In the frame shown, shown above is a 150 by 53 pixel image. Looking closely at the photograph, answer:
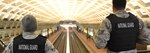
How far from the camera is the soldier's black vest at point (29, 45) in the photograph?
4.46 m

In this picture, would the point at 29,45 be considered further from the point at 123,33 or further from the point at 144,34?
the point at 144,34

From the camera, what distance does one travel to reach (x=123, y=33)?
4.88 meters

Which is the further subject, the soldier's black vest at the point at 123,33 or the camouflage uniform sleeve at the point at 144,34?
the camouflage uniform sleeve at the point at 144,34

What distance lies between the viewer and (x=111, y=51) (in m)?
4.84

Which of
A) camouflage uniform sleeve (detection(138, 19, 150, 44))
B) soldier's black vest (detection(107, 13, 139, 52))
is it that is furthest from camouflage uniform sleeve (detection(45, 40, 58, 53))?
camouflage uniform sleeve (detection(138, 19, 150, 44))

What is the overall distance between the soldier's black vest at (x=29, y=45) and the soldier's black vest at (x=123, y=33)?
989 millimetres

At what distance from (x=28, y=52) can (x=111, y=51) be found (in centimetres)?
118

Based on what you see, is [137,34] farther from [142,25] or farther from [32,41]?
[32,41]

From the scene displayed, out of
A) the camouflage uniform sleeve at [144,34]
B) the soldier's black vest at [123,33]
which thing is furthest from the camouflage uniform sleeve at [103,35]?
the camouflage uniform sleeve at [144,34]

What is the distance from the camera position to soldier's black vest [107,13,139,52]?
4785mm

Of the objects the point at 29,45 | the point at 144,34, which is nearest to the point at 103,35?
the point at 144,34

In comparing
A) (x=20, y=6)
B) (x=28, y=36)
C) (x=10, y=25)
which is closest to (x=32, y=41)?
(x=28, y=36)

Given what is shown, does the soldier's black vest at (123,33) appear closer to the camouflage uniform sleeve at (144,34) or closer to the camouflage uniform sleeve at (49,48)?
the camouflage uniform sleeve at (144,34)

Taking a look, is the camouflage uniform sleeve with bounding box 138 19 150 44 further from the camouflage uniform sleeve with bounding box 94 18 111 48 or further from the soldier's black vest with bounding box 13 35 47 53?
the soldier's black vest with bounding box 13 35 47 53
